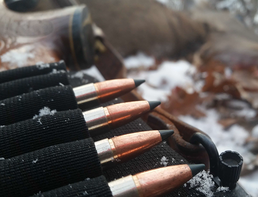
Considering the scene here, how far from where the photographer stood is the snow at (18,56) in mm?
979

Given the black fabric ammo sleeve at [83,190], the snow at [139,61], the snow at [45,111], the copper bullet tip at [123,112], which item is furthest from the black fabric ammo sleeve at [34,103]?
the snow at [139,61]

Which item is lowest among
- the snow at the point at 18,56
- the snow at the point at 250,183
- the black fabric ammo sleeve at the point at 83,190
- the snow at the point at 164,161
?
the snow at the point at 250,183

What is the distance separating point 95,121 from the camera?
670 millimetres

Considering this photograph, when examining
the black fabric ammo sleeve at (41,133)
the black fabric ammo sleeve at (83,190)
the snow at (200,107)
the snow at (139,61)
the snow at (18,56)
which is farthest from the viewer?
the snow at (139,61)

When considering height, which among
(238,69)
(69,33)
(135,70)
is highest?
(69,33)

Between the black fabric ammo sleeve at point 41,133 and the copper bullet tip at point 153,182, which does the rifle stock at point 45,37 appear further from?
the copper bullet tip at point 153,182

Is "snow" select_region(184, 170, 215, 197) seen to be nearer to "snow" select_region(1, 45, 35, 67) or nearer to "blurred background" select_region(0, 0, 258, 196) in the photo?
"blurred background" select_region(0, 0, 258, 196)

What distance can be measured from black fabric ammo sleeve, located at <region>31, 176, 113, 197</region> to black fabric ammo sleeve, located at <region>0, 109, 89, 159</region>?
0.46 ft

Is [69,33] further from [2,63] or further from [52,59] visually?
[2,63]

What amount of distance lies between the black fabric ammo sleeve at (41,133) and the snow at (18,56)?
0.44m

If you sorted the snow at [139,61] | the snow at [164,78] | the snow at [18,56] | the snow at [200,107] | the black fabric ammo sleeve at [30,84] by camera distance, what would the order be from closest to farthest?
the black fabric ammo sleeve at [30,84], the snow at [18,56], the snow at [200,107], the snow at [164,78], the snow at [139,61]

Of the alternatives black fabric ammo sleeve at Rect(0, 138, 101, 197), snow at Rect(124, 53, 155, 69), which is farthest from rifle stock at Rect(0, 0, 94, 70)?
snow at Rect(124, 53, 155, 69)

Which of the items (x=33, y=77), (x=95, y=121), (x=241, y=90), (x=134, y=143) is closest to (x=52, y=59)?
(x=33, y=77)

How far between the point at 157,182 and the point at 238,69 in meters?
1.72
